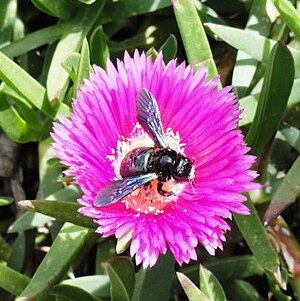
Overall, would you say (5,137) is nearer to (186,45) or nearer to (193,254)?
(186,45)

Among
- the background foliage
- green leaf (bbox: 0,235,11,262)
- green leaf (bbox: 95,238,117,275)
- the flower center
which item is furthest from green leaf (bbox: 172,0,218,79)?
green leaf (bbox: 0,235,11,262)

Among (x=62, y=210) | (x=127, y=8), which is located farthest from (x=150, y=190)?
(x=127, y=8)

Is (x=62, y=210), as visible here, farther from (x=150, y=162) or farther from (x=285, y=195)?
(x=285, y=195)

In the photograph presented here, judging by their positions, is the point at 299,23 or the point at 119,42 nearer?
the point at 299,23

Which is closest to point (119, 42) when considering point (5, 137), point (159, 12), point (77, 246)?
point (159, 12)

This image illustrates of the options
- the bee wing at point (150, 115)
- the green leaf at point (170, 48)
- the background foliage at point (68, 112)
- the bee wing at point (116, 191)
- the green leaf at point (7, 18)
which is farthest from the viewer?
the green leaf at point (7, 18)

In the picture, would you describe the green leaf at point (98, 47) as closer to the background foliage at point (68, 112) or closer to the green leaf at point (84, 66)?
the background foliage at point (68, 112)

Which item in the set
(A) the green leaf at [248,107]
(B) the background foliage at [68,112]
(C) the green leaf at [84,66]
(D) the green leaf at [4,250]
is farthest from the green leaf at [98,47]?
(D) the green leaf at [4,250]
